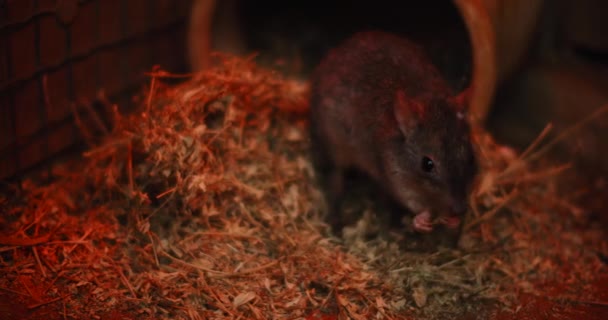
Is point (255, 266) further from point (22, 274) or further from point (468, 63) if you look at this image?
point (468, 63)

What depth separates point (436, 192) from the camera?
165 inches

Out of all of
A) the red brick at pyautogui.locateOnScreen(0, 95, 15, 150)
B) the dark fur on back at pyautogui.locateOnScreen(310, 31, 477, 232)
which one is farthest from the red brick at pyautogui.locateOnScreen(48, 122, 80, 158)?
the dark fur on back at pyautogui.locateOnScreen(310, 31, 477, 232)

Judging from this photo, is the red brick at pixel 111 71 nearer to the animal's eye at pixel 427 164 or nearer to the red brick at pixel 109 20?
the red brick at pixel 109 20

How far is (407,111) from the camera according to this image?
4.27m

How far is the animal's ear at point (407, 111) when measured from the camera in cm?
425

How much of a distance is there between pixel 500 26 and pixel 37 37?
355cm

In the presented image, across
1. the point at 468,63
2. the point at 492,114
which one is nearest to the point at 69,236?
the point at 468,63

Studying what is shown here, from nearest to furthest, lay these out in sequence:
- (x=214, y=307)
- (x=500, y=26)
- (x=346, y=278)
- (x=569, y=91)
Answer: (x=214, y=307), (x=346, y=278), (x=500, y=26), (x=569, y=91)

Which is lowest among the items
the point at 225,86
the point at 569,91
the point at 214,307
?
the point at 214,307

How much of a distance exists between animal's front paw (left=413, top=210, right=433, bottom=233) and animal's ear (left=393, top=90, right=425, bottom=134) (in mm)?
526

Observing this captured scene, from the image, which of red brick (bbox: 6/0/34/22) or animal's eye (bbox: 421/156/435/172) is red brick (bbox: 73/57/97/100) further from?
animal's eye (bbox: 421/156/435/172)

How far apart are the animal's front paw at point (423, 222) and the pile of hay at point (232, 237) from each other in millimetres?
223

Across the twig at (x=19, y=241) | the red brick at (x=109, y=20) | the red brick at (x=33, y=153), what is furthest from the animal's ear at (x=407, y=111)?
the red brick at (x=33, y=153)

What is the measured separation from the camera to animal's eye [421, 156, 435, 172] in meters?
4.19
